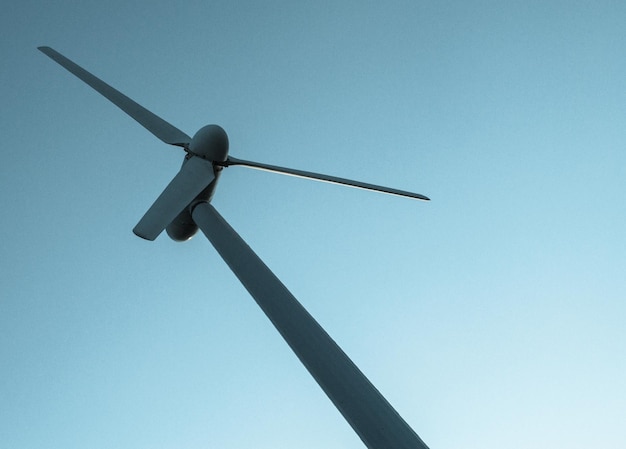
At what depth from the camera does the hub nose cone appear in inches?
576

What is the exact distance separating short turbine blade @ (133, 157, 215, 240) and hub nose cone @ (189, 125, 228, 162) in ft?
0.85

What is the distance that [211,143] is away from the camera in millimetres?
14695

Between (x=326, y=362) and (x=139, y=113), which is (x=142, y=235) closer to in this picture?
(x=326, y=362)

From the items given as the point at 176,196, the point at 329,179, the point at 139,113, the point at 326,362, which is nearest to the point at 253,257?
the point at 326,362

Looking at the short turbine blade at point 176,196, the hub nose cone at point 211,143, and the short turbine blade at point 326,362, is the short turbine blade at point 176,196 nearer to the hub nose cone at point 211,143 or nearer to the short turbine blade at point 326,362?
the hub nose cone at point 211,143

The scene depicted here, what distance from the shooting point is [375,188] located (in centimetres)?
1490

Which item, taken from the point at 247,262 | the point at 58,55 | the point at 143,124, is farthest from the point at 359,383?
the point at 58,55

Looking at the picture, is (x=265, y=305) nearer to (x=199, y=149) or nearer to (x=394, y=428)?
(x=394, y=428)

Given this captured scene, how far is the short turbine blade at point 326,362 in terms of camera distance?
595cm

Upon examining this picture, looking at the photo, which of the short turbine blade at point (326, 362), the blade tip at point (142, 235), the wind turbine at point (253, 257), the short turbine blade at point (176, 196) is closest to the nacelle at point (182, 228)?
the wind turbine at point (253, 257)

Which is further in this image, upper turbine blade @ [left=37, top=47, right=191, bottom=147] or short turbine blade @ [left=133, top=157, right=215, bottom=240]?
upper turbine blade @ [left=37, top=47, right=191, bottom=147]

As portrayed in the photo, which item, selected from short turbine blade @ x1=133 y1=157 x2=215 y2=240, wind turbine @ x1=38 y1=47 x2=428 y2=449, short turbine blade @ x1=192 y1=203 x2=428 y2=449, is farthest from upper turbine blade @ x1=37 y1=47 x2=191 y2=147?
short turbine blade @ x1=192 y1=203 x2=428 y2=449

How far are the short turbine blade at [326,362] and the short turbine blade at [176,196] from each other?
8.03 ft

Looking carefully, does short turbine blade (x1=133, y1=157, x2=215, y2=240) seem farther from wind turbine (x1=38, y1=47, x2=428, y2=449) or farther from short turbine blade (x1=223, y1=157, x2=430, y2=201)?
short turbine blade (x1=223, y1=157, x2=430, y2=201)
